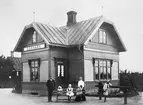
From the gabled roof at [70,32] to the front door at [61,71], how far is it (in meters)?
1.55

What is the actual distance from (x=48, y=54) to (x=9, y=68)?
16.1m

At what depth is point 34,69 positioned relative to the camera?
21344mm

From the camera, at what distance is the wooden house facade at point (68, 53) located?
19656 mm

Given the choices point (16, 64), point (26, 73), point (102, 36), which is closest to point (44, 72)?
point (26, 73)

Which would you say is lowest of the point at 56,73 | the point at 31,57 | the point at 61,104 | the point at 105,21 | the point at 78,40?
the point at 61,104

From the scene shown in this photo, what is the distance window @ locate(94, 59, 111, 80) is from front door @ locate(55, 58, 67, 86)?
102 inches

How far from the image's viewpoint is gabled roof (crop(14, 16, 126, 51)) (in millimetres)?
19433

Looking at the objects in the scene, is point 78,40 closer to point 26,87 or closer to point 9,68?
point 26,87

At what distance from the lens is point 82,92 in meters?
15.7

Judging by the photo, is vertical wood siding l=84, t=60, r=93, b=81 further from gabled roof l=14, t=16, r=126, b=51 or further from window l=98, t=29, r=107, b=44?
window l=98, t=29, r=107, b=44

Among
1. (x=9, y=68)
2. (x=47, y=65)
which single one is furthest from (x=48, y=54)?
(x=9, y=68)

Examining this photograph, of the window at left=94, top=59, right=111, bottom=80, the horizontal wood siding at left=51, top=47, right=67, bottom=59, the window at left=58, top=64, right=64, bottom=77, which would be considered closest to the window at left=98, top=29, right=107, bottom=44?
the window at left=94, top=59, right=111, bottom=80

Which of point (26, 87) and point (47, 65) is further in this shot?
point (26, 87)

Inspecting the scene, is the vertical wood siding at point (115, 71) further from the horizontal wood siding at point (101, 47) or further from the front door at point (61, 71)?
the front door at point (61, 71)
